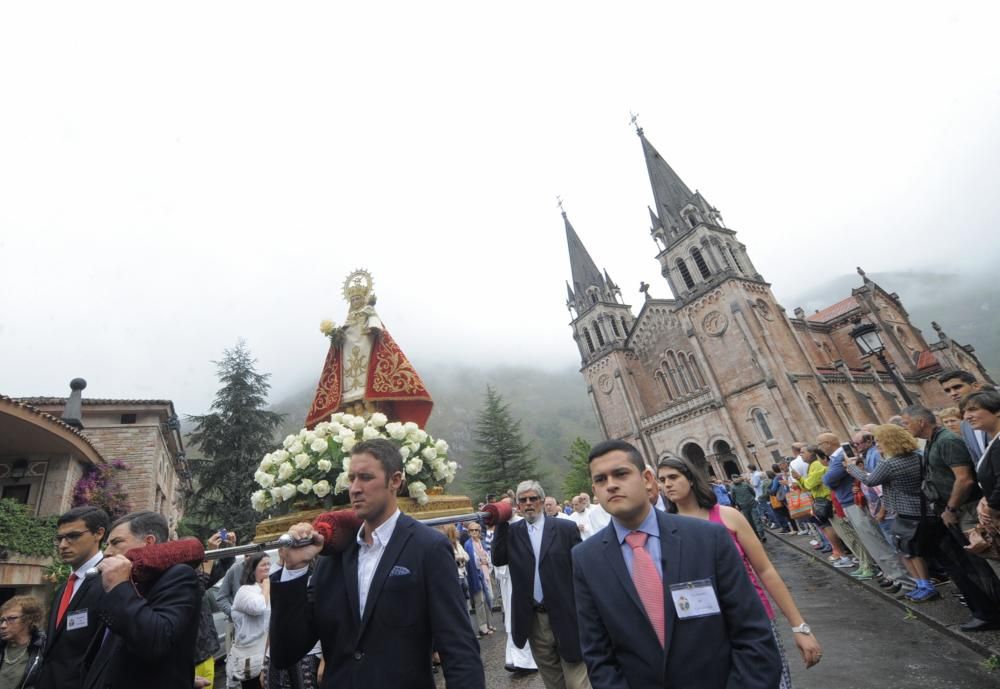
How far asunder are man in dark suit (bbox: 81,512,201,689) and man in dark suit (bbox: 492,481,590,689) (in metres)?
2.30

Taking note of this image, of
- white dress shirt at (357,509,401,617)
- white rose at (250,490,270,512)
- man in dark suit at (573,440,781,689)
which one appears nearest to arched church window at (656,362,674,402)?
white rose at (250,490,270,512)

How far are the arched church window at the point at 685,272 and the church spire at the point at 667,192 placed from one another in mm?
3062

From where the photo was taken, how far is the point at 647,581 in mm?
2184

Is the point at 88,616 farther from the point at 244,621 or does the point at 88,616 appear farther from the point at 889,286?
the point at 889,286

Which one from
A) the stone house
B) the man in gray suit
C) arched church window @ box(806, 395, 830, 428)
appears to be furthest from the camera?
arched church window @ box(806, 395, 830, 428)

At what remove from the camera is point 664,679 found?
1.96 m

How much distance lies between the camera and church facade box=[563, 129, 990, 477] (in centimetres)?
2928

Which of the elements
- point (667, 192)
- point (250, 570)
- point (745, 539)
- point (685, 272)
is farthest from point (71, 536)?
point (667, 192)

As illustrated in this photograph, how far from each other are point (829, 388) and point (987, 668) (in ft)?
104

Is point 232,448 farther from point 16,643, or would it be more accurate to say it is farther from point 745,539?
point 745,539

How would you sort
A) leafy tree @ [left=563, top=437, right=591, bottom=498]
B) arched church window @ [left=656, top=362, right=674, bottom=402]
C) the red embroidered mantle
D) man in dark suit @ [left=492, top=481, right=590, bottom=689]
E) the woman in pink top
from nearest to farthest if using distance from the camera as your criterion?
the woman in pink top, man in dark suit @ [left=492, top=481, right=590, bottom=689], the red embroidered mantle, arched church window @ [left=656, top=362, right=674, bottom=402], leafy tree @ [left=563, top=437, right=591, bottom=498]

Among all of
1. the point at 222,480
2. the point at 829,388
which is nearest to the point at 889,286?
the point at 829,388

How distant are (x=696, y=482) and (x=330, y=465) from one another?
3003 millimetres

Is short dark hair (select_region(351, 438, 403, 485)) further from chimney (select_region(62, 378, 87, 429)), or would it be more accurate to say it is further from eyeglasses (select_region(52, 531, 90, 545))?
chimney (select_region(62, 378, 87, 429))
